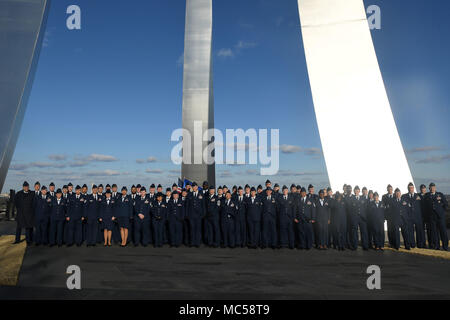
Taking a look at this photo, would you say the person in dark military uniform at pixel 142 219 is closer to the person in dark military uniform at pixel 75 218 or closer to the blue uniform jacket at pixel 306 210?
the person in dark military uniform at pixel 75 218

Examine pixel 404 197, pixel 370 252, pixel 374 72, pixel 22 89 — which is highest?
pixel 374 72

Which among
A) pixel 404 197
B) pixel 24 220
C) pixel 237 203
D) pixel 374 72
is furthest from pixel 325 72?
pixel 24 220

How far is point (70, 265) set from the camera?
4.96 meters

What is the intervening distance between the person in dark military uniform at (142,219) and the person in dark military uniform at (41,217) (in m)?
2.01

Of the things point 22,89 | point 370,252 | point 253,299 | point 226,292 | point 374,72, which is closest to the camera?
point 253,299

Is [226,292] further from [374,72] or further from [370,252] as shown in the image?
[374,72]

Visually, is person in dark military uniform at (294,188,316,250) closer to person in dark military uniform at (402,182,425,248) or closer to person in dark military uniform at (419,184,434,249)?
person in dark military uniform at (402,182,425,248)

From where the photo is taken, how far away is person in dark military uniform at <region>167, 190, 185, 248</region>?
7414 millimetres

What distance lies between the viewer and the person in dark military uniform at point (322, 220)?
720cm

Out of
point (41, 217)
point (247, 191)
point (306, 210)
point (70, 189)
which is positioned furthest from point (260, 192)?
point (41, 217)

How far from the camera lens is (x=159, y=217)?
7535 mm

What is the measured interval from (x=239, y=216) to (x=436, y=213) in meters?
4.49

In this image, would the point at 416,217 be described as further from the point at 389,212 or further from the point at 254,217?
the point at 254,217

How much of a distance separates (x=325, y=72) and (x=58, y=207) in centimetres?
865
